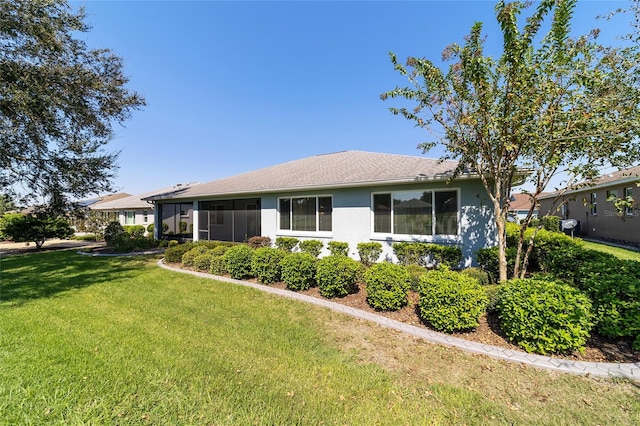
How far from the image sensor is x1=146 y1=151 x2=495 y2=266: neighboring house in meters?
7.94

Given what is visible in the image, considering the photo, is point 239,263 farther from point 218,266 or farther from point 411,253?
point 411,253

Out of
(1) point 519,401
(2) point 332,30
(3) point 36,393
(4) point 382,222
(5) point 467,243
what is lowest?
(1) point 519,401

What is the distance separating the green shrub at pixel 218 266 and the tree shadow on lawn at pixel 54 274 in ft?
9.24

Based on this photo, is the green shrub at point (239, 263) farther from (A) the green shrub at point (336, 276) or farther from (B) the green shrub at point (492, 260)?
(B) the green shrub at point (492, 260)

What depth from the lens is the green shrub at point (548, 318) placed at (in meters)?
3.75

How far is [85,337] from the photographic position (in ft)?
13.9

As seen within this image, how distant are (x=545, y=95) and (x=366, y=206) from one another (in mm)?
5594

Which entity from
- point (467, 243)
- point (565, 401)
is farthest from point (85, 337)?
point (467, 243)

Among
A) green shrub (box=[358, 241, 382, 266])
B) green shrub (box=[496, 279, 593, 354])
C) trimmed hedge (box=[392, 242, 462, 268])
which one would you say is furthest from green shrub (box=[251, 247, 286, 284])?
green shrub (box=[496, 279, 593, 354])

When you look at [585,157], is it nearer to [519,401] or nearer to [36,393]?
[519,401]

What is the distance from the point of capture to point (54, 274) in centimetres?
911

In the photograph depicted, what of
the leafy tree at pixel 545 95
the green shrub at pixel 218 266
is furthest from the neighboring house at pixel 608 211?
the green shrub at pixel 218 266

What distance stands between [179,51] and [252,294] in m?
10.1

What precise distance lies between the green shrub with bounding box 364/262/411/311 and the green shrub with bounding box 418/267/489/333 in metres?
0.67
